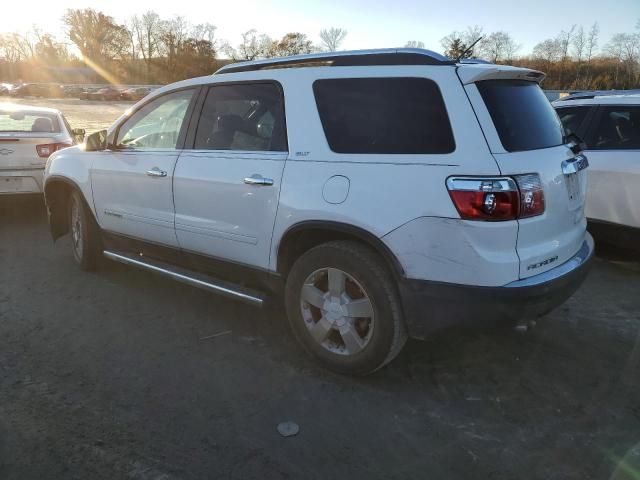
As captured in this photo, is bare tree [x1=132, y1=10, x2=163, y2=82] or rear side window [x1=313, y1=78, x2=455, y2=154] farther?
bare tree [x1=132, y1=10, x2=163, y2=82]

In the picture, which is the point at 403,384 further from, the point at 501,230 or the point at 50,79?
the point at 50,79

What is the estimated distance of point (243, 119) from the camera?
384 centimetres

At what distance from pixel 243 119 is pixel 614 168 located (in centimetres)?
374

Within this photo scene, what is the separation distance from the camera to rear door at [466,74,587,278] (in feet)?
9.18

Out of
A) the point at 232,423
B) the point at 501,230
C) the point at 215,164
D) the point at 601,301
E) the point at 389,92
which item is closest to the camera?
the point at 501,230

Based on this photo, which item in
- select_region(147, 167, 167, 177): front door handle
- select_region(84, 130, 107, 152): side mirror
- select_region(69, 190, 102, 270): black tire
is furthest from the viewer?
select_region(69, 190, 102, 270): black tire

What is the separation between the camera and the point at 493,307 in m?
2.78

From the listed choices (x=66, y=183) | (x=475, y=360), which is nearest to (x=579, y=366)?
(x=475, y=360)

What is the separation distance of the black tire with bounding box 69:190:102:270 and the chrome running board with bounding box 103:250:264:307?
383 millimetres

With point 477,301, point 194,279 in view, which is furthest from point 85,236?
point 477,301

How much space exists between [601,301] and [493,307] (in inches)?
95.1

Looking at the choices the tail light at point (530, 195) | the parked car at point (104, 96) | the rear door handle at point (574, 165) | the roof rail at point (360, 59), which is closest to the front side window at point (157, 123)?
the roof rail at point (360, 59)

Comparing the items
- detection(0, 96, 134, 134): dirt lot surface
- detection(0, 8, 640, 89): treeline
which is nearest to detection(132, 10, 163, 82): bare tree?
detection(0, 8, 640, 89): treeline

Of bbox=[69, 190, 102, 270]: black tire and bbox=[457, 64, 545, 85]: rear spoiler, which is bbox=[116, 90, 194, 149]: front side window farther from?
bbox=[457, 64, 545, 85]: rear spoiler
